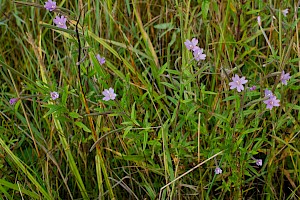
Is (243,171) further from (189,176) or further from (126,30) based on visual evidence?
(126,30)

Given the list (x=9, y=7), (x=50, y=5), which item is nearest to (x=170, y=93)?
(x=50, y=5)

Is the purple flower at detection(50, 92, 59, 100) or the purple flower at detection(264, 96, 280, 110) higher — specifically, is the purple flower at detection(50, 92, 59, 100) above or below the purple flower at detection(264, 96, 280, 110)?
above

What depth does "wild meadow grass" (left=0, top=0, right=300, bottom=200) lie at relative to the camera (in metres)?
1.28

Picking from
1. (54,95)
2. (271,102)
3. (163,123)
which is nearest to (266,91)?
(271,102)

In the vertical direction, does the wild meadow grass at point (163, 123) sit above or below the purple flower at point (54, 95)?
below

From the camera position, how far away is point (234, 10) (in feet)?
5.05

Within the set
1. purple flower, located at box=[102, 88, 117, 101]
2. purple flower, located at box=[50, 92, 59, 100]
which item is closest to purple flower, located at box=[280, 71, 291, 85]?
purple flower, located at box=[102, 88, 117, 101]

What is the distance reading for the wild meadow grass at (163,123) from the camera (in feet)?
4.18

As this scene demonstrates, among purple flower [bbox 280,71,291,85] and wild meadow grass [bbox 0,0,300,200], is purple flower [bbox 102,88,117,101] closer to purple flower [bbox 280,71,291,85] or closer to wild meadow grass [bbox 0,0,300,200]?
wild meadow grass [bbox 0,0,300,200]

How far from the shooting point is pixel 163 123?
4.69 feet

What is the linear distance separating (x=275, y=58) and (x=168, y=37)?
49 cm

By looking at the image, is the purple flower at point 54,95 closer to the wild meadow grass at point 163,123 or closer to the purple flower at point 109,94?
the wild meadow grass at point 163,123

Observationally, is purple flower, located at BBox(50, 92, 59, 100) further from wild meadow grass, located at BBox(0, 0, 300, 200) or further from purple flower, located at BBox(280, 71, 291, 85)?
purple flower, located at BBox(280, 71, 291, 85)

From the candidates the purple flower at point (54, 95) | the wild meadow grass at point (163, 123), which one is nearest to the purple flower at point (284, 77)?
the wild meadow grass at point (163, 123)
